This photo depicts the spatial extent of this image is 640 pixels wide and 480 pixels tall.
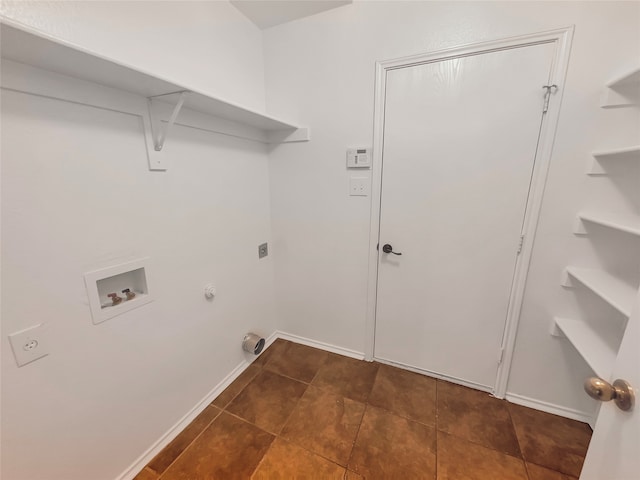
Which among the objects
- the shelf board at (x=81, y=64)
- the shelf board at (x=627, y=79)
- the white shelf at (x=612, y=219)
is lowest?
the white shelf at (x=612, y=219)

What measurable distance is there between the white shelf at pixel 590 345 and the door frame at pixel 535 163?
23 centimetres

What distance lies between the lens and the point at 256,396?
5.75 feet

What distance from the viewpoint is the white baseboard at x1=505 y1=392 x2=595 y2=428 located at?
5.07 feet

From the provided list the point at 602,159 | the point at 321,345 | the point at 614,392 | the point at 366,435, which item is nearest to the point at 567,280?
the point at 602,159

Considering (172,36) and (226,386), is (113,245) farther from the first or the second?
(226,386)

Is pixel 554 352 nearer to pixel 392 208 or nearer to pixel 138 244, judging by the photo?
pixel 392 208

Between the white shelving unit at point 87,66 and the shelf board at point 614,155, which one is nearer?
the white shelving unit at point 87,66

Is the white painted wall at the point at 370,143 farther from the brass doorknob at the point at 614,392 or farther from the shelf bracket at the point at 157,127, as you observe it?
the brass doorknob at the point at 614,392

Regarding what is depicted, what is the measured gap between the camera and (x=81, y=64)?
0.84 meters

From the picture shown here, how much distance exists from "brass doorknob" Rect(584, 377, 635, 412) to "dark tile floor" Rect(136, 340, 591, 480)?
1014mm

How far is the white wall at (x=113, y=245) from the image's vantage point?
0.89 meters

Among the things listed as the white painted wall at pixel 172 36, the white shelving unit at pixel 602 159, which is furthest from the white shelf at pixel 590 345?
the white painted wall at pixel 172 36

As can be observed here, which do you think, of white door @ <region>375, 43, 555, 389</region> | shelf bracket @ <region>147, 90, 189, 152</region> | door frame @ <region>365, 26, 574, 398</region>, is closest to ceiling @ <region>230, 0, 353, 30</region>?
door frame @ <region>365, 26, 574, 398</region>

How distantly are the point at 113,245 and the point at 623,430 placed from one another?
1.74 m
